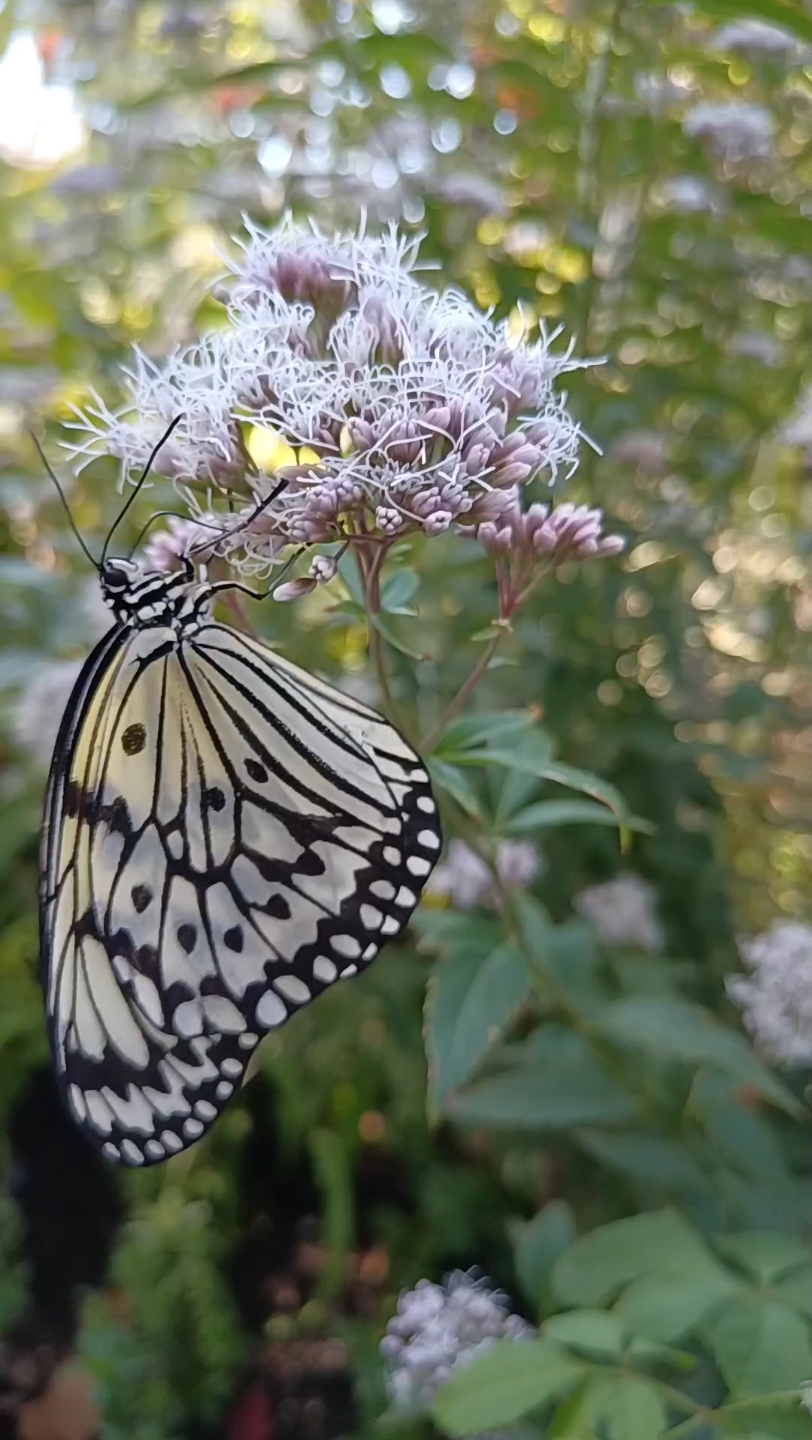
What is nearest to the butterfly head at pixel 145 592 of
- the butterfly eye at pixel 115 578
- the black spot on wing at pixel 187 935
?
the butterfly eye at pixel 115 578

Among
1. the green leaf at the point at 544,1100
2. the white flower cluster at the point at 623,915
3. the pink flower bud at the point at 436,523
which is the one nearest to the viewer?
the pink flower bud at the point at 436,523

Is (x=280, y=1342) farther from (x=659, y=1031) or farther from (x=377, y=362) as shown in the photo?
(x=377, y=362)

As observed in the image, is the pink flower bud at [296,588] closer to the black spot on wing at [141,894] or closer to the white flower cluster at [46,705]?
the black spot on wing at [141,894]

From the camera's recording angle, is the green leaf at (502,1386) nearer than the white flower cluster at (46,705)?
Yes

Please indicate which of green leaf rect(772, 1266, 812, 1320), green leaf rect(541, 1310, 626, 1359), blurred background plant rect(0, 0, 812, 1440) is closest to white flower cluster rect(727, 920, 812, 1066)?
blurred background plant rect(0, 0, 812, 1440)

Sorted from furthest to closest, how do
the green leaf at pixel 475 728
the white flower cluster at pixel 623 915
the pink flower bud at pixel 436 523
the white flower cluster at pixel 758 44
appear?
1. the white flower cluster at pixel 623 915
2. the white flower cluster at pixel 758 44
3. the green leaf at pixel 475 728
4. the pink flower bud at pixel 436 523

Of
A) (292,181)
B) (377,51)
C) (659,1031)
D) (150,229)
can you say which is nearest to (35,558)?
(150,229)

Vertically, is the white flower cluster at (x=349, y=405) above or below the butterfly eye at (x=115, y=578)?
above
